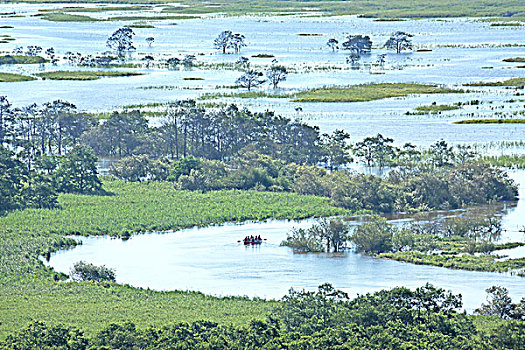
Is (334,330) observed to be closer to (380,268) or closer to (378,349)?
(378,349)

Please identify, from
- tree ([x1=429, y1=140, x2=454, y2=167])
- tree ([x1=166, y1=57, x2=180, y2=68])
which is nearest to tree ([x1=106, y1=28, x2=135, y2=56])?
tree ([x1=166, y1=57, x2=180, y2=68])

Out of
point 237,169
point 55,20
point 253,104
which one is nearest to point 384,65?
point 253,104

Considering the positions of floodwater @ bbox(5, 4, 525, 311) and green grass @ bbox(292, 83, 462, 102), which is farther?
green grass @ bbox(292, 83, 462, 102)

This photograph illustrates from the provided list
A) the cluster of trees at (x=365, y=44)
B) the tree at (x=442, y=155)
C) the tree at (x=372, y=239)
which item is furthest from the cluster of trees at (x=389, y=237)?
the cluster of trees at (x=365, y=44)

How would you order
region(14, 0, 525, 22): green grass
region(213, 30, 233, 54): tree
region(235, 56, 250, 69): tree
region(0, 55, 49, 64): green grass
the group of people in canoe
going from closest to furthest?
the group of people in canoe, region(235, 56, 250, 69): tree, region(0, 55, 49, 64): green grass, region(213, 30, 233, 54): tree, region(14, 0, 525, 22): green grass

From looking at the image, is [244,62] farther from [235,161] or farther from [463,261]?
[463,261]

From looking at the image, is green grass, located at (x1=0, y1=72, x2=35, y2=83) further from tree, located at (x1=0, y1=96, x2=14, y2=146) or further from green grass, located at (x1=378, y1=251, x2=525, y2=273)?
green grass, located at (x1=378, y1=251, x2=525, y2=273)

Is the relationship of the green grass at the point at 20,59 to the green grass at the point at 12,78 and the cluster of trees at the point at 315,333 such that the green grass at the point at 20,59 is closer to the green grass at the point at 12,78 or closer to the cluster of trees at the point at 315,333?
the green grass at the point at 12,78

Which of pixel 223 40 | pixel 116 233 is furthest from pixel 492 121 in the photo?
pixel 223 40
